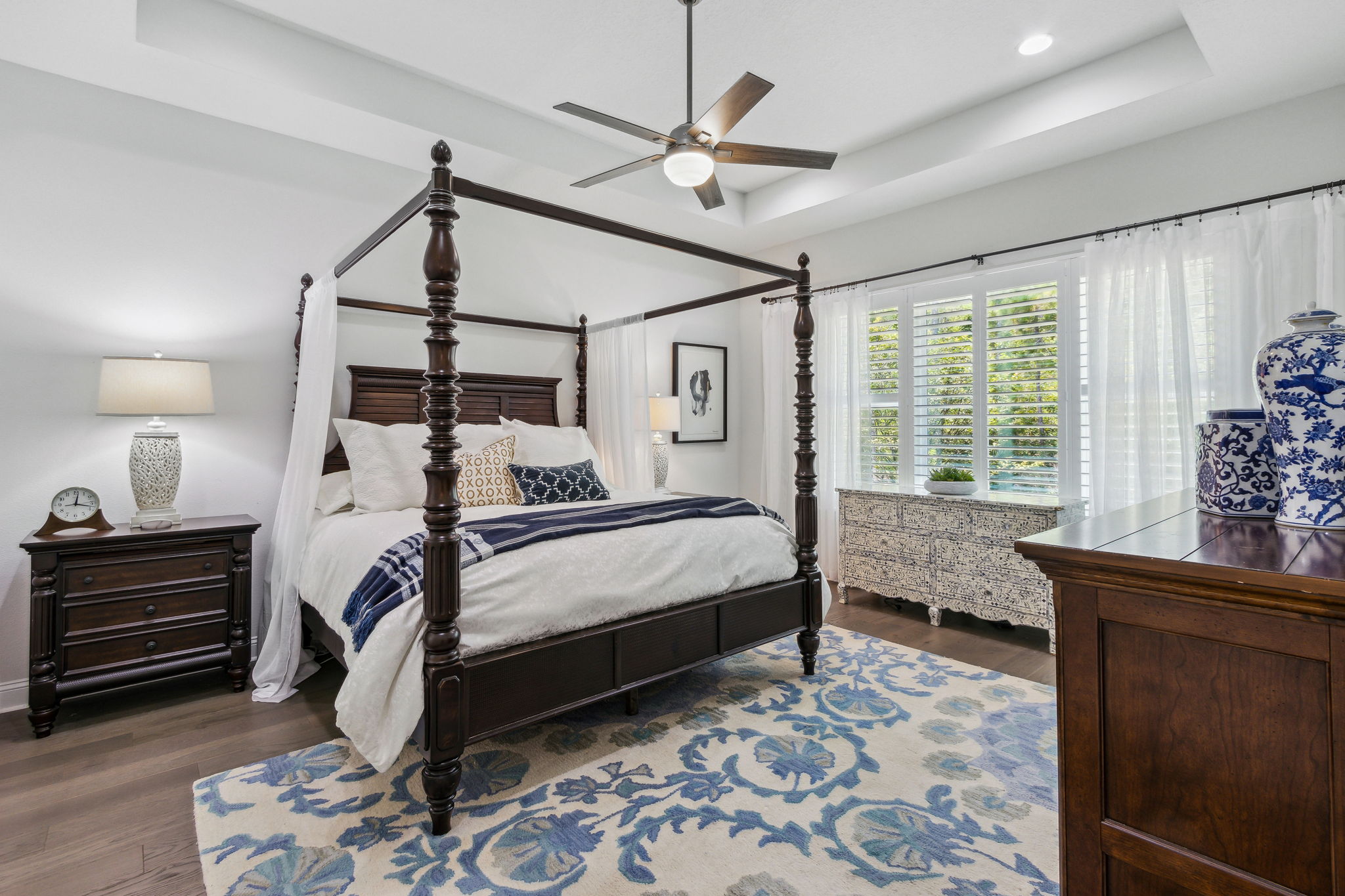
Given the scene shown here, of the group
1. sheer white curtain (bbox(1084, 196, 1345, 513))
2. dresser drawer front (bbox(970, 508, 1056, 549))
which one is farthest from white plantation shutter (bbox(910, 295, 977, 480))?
sheer white curtain (bbox(1084, 196, 1345, 513))

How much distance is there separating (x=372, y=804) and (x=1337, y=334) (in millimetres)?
2680

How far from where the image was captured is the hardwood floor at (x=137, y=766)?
176 cm

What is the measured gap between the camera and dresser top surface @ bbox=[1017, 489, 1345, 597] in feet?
2.58

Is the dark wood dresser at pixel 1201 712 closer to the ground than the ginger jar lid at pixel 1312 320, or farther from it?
closer to the ground

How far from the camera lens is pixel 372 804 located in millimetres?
2074

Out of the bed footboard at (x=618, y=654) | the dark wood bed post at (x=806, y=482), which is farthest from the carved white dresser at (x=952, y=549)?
the bed footboard at (x=618, y=654)

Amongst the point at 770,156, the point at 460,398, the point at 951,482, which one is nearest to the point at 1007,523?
the point at 951,482

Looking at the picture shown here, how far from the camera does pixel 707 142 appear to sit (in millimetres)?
2555

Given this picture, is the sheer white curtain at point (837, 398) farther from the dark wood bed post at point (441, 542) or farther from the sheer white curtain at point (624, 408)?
the dark wood bed post at point (441, 542)

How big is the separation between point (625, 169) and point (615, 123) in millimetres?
349

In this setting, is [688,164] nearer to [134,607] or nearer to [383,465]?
[383,465]

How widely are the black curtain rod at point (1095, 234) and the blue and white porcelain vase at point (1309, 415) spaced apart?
9.01ft

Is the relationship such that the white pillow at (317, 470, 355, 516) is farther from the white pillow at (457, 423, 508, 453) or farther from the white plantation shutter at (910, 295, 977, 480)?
the white plantation shutter at (910, 295, 977, 480)

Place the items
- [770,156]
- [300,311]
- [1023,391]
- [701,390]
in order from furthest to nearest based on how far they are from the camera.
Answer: [701,390] → [1023,391] → [300,311] → [770,156]
